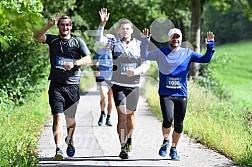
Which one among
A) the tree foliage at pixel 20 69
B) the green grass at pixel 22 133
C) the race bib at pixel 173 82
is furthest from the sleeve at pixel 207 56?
the tree foliage at pixel 20 69

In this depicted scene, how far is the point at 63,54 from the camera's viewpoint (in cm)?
854

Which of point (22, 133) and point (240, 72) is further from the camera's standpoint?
point (240, 72)

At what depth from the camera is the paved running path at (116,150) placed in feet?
27.6

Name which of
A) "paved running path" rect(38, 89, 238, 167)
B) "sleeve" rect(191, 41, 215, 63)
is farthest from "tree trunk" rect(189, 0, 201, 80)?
"sleeve" rect(191, 41, 215, 63)

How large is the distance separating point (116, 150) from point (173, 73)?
180 centimetres

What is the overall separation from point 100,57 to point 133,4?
20406 millimetres

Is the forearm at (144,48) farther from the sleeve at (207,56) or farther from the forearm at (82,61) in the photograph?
the forearm at (82,61)

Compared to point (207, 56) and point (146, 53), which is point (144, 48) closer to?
point (146, 53)

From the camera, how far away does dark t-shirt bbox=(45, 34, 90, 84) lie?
8.53 m

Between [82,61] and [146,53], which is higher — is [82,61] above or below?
below

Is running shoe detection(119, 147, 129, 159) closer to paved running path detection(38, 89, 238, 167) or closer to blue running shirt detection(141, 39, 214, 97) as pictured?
paved running path detection(38, 89, 238, 167)

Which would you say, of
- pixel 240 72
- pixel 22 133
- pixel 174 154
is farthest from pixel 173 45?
pixel 240 72

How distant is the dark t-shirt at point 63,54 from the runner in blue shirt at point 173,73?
977mm

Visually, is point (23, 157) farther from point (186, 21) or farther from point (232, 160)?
point (186, 21)
